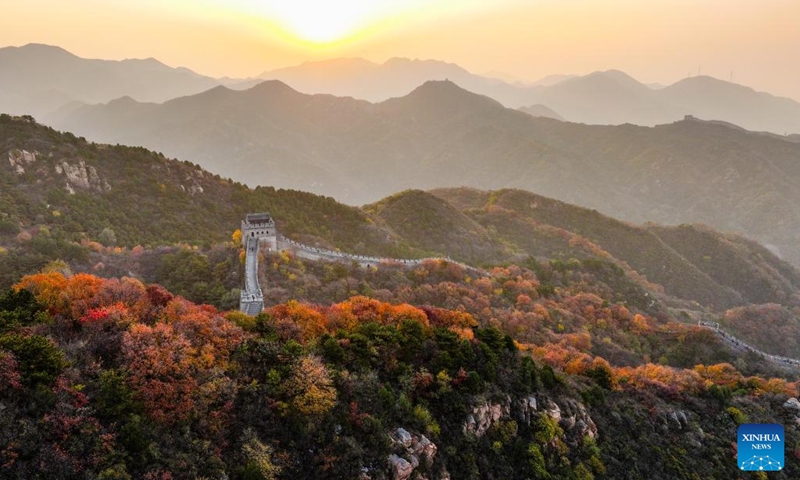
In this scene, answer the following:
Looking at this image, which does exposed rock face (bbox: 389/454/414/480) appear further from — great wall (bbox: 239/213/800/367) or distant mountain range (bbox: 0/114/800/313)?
distant mountain range (bbox: 0/114/800/313)

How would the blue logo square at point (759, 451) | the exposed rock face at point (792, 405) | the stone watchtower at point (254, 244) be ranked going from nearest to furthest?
the blue logo square at point (759, 451)
the exposed rock face at point (792, 405)
the stone watchtower at point (254, 244)

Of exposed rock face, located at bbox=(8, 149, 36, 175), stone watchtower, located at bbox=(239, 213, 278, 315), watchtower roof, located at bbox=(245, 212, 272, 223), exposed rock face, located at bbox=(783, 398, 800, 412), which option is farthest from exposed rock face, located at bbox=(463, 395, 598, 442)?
exposed rock face, located at bbox=(8, 149, 36, 175)

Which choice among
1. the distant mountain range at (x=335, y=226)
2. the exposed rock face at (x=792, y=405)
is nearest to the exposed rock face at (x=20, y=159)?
the distant mountain range at (x=335, y=226)

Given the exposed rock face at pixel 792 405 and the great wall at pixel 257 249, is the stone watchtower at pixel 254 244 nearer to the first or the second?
the great wall at pixel 257 249

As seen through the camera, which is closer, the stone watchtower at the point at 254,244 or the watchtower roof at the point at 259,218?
the stone watchtower at the point at 254,244

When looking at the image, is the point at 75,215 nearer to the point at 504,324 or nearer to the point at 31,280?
the point at 31,280

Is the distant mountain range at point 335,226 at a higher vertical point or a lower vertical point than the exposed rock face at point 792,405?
higher

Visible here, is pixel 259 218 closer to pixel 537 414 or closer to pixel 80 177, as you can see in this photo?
pixel 80 177
